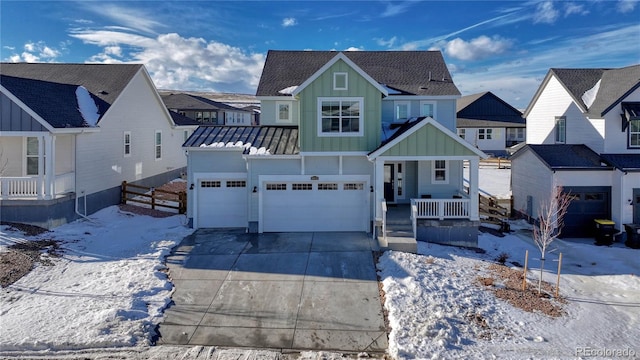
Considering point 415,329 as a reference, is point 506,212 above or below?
above

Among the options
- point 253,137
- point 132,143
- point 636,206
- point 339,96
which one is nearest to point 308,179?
point 253,137

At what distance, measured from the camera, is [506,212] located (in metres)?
20.6

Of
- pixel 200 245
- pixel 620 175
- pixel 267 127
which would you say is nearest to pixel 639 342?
pixel 620 175

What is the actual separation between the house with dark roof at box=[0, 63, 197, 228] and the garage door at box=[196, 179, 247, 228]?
16.5 feet

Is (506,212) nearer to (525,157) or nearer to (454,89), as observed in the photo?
(525,157)

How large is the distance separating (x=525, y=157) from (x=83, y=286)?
1864 cm

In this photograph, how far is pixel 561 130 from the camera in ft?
68.7

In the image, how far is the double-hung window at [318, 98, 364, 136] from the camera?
52.0 feet

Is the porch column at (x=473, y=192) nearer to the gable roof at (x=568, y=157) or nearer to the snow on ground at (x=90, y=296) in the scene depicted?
the gable roof at (x=568, y=157)

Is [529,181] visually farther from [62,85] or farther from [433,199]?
[62,85]

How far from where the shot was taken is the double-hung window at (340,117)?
15.8 m

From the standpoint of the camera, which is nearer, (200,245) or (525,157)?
(200,245)

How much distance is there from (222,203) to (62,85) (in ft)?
31.6

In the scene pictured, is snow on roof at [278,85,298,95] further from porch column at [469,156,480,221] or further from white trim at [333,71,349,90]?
porch column at [469,156,480,221]
